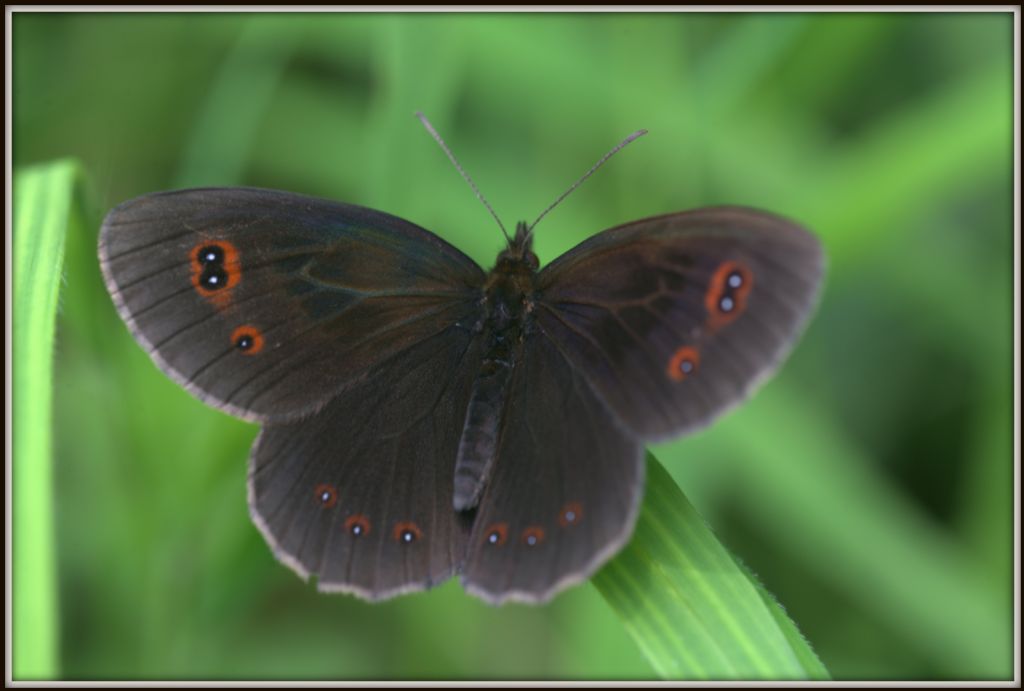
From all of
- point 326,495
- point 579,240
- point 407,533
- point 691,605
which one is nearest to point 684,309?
point 691,605

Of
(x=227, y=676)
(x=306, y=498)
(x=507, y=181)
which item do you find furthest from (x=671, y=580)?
(x=507, y=181)

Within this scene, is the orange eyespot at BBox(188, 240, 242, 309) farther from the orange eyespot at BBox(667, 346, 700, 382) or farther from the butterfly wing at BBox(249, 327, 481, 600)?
the orange eyespot at BBox(667, 346, 700, 382)

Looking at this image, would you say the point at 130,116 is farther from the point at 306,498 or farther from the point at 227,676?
the point at 306,498

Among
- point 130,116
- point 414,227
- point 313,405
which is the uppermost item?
point 130,116

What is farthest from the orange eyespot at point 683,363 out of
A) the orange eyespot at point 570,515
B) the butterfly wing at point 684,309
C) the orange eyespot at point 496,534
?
the orange eyespot at point 496,534

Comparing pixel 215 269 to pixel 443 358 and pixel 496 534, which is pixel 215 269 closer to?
pixel 443 358

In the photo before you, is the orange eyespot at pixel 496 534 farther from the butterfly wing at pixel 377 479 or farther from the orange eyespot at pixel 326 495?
the orange eyespot at pixel 326 495

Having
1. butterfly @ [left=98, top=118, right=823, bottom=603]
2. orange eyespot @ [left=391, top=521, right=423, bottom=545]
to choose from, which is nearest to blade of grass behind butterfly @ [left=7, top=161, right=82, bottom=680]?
butterfly @ [left=98, top=118, right=823, bottom=603]
